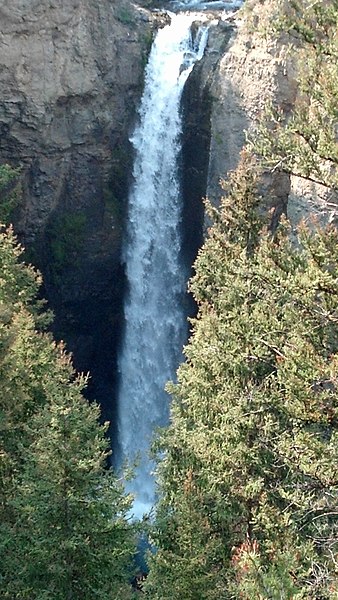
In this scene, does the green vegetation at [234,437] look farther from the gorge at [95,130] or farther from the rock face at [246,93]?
the gorge at [95,130]

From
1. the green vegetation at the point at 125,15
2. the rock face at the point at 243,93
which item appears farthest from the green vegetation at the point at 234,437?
the green vegetation at the point at 125,15

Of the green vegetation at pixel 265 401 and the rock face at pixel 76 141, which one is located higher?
the rock face at pixel 76 141

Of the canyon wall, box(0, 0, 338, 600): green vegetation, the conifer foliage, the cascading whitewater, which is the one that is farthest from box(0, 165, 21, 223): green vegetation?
the conifer foliage

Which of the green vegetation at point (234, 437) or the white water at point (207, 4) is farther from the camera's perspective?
the white water at point (207, 4)

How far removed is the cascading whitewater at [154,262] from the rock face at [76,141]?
610mm

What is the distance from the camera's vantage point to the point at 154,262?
840 inches

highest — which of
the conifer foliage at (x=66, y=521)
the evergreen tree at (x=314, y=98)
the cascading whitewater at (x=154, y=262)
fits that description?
the cascading whitewater at (x=154, y=262)

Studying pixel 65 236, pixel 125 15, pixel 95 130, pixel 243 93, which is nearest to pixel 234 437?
pixel 243 93

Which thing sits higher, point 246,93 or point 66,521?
point 246,93

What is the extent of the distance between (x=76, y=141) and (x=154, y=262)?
A: 15.4 ft

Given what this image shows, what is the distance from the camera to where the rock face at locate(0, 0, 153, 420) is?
18.4 meters

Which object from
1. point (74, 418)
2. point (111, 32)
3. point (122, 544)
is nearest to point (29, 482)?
point (74, 418)

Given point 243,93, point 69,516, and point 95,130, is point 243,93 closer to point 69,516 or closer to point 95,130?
point 95,130

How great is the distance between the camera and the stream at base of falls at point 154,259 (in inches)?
790
